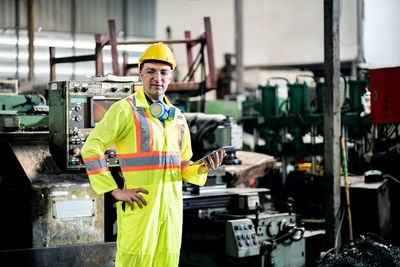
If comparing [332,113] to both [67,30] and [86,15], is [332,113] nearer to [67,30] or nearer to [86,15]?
[67,30]

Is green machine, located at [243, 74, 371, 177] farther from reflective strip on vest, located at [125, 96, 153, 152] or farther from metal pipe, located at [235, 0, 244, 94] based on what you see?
reflective strip on vest, located at [125, 96, 153, 152]

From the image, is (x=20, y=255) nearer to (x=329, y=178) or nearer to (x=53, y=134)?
(x=53, y=134)

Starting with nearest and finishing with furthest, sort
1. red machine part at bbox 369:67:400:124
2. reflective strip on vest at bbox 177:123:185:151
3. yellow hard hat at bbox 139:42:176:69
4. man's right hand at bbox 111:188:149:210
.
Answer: man's right hand at bbox 111:188:149:210 < yellow hard hat at bbox 139:42:176:69 < reflective strip on vest at bbox 177:123:185:151 < red machine part at bbox 369:67:400:124

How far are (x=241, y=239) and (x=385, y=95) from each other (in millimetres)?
2651

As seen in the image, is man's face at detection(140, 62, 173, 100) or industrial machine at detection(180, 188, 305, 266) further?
industrial machine at detection(180, 188, 305, 266)

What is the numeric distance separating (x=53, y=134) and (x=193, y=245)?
1.58 m

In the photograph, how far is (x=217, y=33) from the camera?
1762 cm

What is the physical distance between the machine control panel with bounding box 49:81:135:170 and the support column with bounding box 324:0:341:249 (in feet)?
7.07

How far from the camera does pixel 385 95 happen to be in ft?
20.7

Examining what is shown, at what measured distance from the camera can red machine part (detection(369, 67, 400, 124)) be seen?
6.23 m

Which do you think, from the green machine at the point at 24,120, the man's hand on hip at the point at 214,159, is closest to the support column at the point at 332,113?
the green machine at the point at 24,120

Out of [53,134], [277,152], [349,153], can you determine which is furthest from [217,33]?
[53,134]

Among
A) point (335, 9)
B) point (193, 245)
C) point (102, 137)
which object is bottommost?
point (193, 245)

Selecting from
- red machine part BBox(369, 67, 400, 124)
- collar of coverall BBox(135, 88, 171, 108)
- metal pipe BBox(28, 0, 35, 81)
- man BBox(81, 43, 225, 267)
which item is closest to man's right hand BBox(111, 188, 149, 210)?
man BBox(81, 43, 225, 267)
